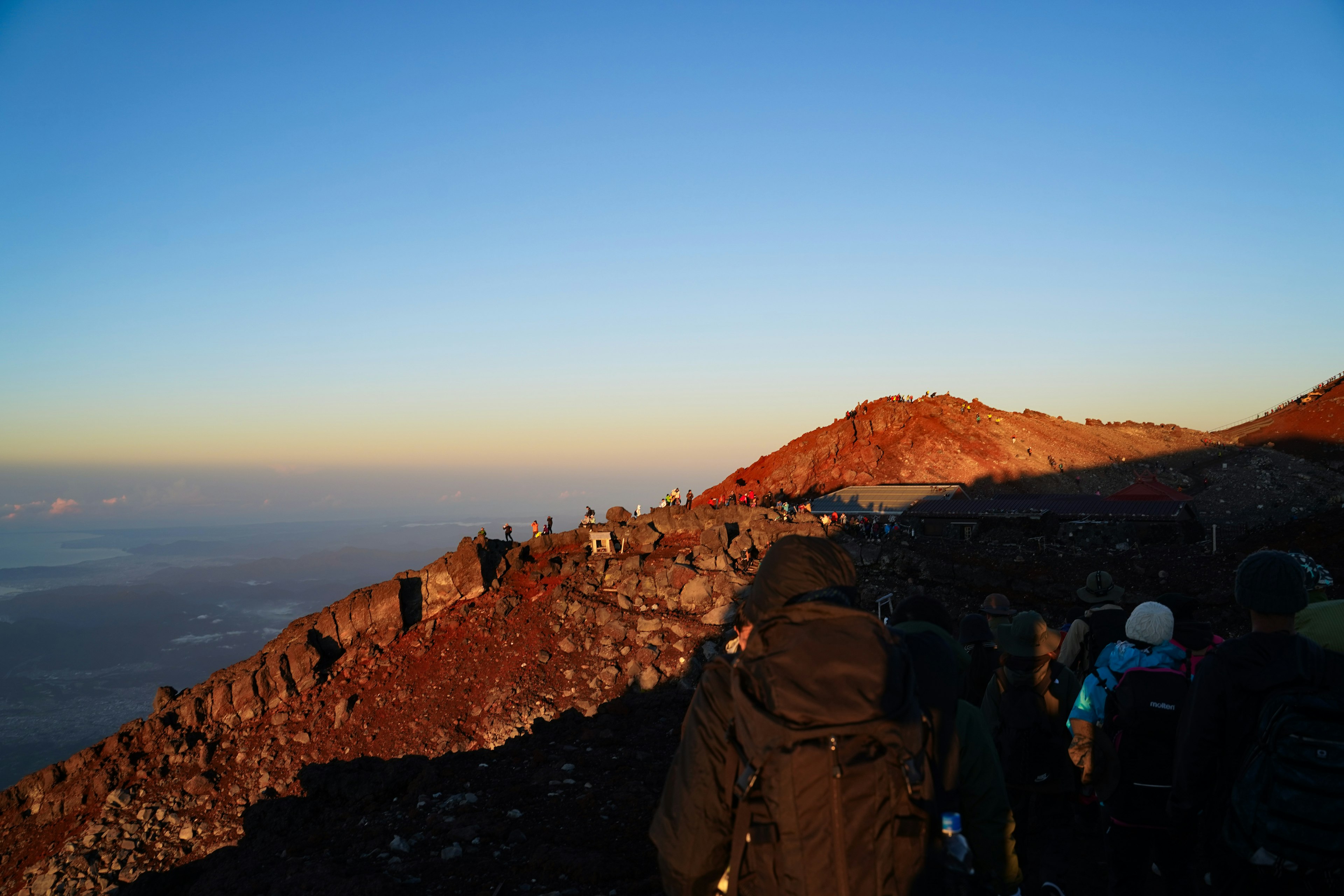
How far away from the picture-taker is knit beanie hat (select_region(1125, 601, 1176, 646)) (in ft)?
15.3

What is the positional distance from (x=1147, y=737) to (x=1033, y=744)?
707mm

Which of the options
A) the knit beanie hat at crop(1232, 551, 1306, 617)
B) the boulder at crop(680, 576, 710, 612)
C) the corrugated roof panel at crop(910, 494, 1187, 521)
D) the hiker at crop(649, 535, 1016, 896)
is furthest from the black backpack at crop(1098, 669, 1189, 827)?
the corrugated roof panel at crop(910, 494, 1187, 521)

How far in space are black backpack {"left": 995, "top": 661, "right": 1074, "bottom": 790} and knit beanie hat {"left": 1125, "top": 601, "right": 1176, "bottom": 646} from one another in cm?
69

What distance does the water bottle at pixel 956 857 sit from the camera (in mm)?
2391

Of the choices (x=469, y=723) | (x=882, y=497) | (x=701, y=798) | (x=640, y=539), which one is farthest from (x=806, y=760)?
(x=882, y=497)

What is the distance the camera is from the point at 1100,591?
813cm

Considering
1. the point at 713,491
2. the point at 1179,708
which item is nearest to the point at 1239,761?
the point at 1179,708

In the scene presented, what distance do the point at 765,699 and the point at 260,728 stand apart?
660 inches

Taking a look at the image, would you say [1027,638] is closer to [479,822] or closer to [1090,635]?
[1090,635]

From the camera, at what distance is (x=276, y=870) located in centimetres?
823

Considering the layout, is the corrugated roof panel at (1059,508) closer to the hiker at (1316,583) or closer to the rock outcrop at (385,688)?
the rock outcrop at (385,688)

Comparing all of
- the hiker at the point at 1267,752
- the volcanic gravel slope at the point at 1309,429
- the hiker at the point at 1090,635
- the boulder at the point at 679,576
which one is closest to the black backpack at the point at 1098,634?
the hiker at the point at 1090,635

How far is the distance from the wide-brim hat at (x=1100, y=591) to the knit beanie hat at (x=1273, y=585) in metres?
4.49

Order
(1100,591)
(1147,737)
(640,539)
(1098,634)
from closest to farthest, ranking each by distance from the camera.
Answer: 1. (1147,737)
2. (1098,634)
3. (1100,591)
4. (640,539)
